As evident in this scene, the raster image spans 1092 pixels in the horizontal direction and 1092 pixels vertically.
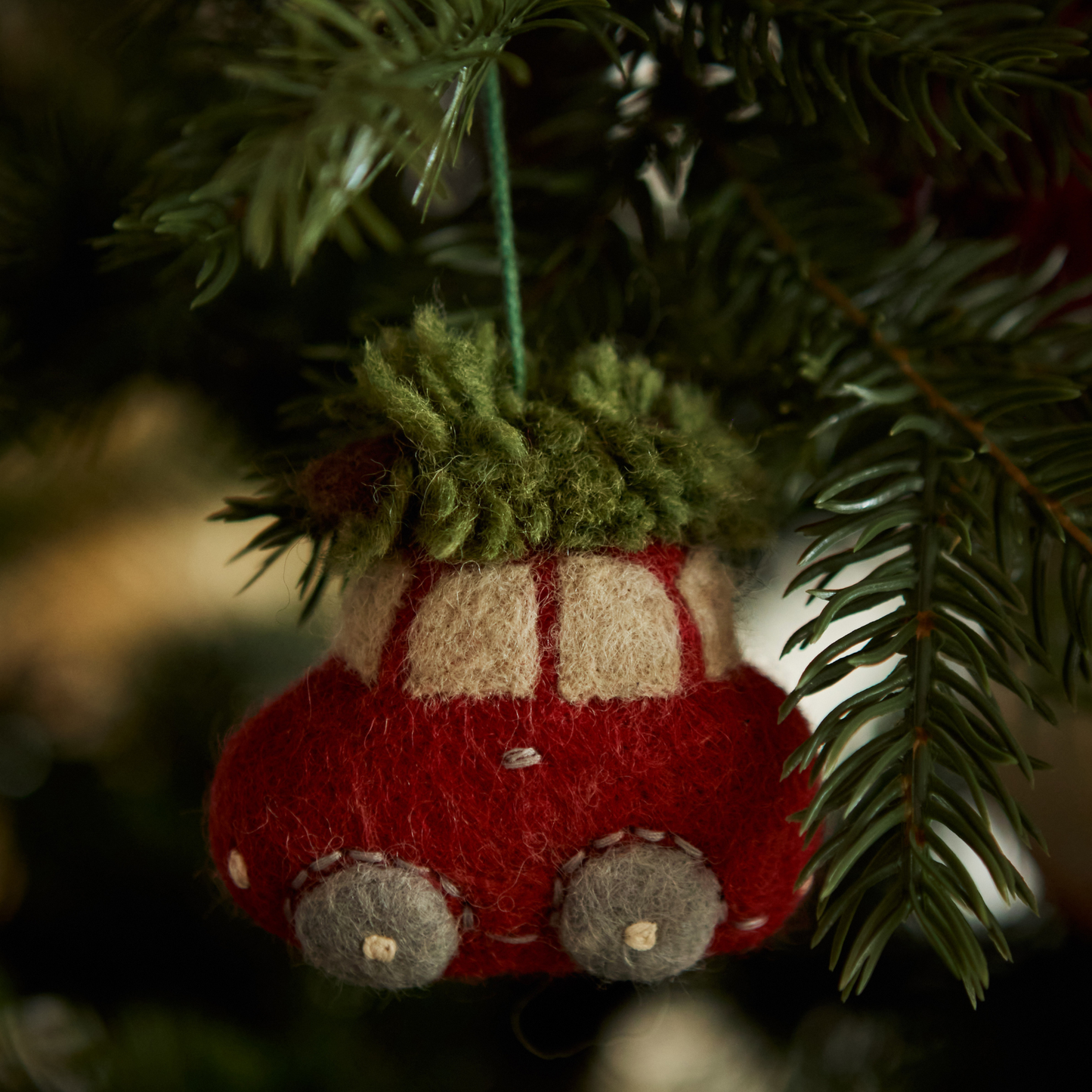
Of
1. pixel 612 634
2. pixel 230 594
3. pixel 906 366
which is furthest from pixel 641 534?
pixel 230 594

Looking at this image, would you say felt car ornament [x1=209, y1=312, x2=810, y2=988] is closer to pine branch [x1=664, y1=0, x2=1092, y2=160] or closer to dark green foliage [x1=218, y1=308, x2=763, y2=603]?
dark green foliage [x1=218, y1=308, x2=763, y2=603]

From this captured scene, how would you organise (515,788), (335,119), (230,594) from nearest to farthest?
(335,119) < (515,788) < (230,594)

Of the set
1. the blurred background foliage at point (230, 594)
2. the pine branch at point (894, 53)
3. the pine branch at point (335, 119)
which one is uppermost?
the pine branch at point (335, 119)

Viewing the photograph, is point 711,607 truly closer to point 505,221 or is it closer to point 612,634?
point 612,634

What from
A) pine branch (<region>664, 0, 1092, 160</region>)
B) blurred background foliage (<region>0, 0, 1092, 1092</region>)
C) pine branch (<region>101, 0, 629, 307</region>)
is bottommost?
blurred background foliage (<region>0, 0, 1092, 1092</region>)

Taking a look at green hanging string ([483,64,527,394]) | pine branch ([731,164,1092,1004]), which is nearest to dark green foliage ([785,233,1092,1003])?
pine branch ([731,164,1092,1004])

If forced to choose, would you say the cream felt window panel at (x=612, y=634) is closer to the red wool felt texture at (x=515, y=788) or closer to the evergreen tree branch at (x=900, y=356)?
the red wool felt texture at (x=515, y=788)

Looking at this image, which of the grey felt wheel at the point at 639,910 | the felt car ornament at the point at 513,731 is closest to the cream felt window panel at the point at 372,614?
the felt car ornament at the point at 513,731
